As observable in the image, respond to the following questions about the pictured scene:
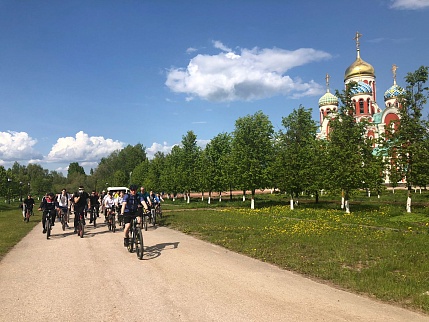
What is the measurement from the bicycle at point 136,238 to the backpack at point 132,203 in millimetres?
275

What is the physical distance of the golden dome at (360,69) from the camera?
71.1 meters

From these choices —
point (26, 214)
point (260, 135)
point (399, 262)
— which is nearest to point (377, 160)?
point (260, 135)

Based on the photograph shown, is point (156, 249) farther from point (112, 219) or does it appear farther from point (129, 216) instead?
point (112, 219)

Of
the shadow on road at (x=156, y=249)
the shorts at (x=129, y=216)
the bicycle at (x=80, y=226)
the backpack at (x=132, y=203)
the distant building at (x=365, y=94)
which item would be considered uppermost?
the distant building at (x=365, y=94)

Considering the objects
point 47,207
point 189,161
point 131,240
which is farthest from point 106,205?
point 189,161

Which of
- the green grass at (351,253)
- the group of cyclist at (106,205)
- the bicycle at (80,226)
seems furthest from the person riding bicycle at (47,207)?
the green grass at (351,253)

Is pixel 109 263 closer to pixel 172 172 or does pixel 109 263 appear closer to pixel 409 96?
pixel 409 96

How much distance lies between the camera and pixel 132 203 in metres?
10.2

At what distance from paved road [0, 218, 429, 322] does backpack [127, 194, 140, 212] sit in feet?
4.51

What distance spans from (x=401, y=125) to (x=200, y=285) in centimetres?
2338

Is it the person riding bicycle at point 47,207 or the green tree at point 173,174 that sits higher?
the green tree at point 173,174

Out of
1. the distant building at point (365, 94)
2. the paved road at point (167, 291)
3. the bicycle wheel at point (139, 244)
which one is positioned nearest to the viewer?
the paved road at point (167, 291)

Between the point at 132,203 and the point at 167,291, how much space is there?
14.4ft

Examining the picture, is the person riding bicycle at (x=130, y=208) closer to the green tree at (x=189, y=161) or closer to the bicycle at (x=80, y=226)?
the bicycle at (x=80, y=226)
